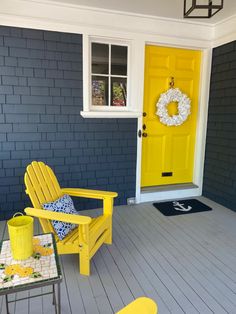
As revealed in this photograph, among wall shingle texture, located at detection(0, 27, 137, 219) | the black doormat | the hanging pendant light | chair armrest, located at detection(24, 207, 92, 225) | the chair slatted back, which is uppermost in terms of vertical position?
the hanging pendant light

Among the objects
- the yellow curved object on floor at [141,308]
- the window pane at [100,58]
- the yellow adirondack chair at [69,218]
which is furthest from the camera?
the window pane at [100,58]

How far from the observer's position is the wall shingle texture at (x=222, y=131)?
131 inches

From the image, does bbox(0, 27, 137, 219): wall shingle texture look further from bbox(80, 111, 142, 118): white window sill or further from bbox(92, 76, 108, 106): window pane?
bbox(92, 76, 108, 106): window pane

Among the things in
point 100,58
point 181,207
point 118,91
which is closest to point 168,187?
point 181,207

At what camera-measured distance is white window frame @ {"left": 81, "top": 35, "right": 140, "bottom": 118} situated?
3.08 m

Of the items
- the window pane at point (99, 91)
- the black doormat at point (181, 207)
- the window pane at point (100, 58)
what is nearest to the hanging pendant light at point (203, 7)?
the window pane at point (100, 58)

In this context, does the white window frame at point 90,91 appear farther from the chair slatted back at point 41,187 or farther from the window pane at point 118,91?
the chair slatted back at point 41,187

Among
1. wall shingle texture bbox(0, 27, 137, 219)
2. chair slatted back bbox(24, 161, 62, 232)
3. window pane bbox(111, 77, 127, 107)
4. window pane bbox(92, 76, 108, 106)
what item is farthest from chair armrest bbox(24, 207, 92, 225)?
window pane bbox(111, 77, 127, 107)

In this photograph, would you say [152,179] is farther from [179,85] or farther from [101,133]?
[179,85]

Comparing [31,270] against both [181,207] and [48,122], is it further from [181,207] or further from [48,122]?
[181,207]

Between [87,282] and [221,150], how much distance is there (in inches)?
103

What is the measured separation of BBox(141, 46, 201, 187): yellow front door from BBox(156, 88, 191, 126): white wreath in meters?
0.08

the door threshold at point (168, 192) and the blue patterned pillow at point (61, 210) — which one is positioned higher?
the blue patterned pillow at point (61, 210)

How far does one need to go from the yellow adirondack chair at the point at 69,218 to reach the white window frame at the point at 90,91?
116 centimetres
